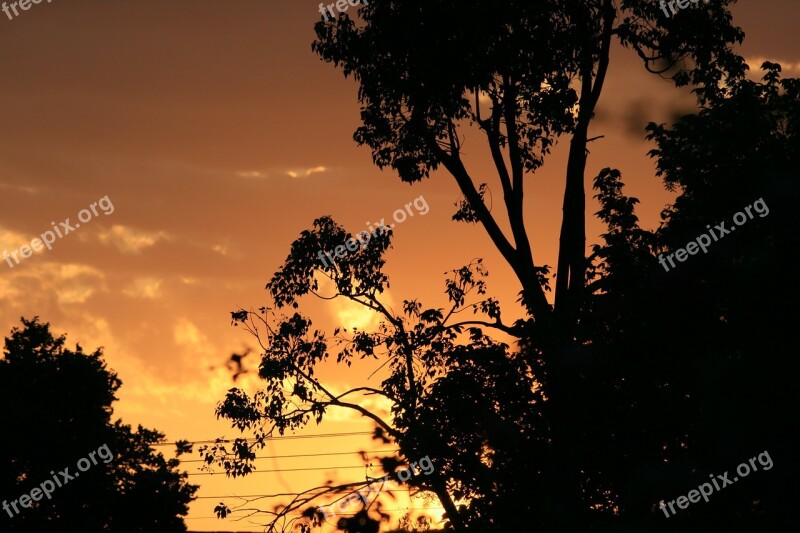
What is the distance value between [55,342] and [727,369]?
44497mm

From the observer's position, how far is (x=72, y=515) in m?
46.5

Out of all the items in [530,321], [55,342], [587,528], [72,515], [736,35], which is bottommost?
[587,528]

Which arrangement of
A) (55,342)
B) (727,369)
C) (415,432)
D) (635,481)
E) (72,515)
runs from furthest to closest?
(55,342) → (72,515) → (415,432) → (635,481) → (727,369)

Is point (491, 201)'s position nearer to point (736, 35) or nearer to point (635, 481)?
point (736, 35)

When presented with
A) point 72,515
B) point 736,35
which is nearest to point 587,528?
point 736,35

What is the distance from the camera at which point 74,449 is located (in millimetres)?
47312

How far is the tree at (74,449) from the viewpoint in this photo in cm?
4622

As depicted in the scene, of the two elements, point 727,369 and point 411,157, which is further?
point 411,157

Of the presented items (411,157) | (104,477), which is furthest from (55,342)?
(411,157)

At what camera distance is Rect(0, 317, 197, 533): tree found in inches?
1820

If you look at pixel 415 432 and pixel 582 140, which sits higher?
pixel 582 140

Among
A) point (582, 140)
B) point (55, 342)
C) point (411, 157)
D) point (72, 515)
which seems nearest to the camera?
point (582, 140)

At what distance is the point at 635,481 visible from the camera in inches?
615

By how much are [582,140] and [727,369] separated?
28.5ft
